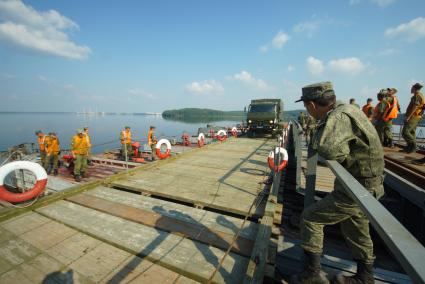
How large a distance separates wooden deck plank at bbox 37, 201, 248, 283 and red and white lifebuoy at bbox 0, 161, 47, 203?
1.54 feet

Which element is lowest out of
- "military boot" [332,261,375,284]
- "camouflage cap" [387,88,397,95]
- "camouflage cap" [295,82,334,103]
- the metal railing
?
"military boot" [332,261,375,284]

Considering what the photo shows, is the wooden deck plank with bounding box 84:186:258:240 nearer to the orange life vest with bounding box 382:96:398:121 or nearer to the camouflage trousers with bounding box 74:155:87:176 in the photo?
the camouflage trousers with bounding box 74:155:87:176

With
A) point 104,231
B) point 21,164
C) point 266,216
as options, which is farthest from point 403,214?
point 21,164

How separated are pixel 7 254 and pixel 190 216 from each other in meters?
2.57

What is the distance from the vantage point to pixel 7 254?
2895 millimetres

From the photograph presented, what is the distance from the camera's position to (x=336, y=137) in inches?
81.7

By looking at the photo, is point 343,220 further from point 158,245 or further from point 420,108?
point 420,108

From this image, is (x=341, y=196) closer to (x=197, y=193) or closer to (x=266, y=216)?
(x=266, y=216)

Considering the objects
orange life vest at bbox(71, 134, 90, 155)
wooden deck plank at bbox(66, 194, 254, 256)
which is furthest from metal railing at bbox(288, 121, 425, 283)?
orange life vest at bbox(71, 134, 90, 155)

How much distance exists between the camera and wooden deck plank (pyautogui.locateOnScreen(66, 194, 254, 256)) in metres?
3.22

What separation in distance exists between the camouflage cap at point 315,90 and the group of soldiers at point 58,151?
9029mm

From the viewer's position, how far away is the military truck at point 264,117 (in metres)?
18.0

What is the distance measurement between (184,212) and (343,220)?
2.69 m

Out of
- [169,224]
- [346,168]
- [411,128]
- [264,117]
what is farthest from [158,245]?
[264,117]
